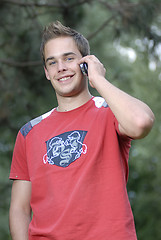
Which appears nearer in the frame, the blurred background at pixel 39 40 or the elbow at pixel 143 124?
the elbow at pixel 143 124

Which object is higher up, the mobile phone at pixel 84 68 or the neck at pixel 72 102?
the mobile phone at pixel 84 68

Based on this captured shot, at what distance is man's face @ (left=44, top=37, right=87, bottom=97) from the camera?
2215 mm

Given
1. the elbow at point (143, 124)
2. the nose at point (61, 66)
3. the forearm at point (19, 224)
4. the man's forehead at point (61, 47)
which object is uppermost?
the man's forehead at point (61, 47)

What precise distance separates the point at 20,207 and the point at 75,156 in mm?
514

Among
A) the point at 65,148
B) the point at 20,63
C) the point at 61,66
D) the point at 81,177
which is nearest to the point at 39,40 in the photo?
the point at 20,63

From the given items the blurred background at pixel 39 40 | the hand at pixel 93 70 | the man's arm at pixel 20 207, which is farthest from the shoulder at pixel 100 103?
the blurred background at pixel 39 40

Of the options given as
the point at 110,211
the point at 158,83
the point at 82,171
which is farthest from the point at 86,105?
the point at 158,83

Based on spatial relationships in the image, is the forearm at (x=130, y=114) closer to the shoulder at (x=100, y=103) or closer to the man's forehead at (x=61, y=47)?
the shoulder at (x=100, y=103)

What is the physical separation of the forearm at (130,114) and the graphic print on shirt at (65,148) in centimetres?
23

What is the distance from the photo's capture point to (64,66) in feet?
7.29

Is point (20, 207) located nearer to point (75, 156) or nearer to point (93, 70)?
point (75, 156)

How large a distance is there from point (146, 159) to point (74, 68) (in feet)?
36.4

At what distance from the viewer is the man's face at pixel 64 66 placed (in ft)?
7.27

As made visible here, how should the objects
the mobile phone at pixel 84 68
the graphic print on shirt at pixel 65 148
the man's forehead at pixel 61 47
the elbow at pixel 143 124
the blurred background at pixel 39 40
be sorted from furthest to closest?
the blurred background at pixel 39 40
the man's forehead at pixel 61 47
the mobile phone at pixel 84 68
the graphic print on shirt at pixel 65 148
the elbow at pixel 143 124
